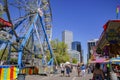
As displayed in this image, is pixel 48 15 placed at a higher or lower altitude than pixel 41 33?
higher

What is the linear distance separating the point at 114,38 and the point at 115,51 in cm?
457

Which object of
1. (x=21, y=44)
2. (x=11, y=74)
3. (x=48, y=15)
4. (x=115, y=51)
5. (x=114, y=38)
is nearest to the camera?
(x=114, y=38)

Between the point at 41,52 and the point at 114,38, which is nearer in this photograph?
the point at 114,38

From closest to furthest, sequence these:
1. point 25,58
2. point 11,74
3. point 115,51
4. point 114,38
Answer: point 114,38 < point 115,51 < point 11,74 < point 25,58

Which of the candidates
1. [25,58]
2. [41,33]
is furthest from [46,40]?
[25,58]

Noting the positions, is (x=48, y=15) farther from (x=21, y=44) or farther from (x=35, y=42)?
(x=21, y=44)

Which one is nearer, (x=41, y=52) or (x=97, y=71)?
(x=97, y=71)

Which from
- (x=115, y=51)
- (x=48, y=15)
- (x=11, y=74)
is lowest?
(x=11, y=74)

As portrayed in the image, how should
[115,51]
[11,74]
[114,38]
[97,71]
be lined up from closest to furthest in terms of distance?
[114,38] < [97,71] < [115,51] < [11,74]

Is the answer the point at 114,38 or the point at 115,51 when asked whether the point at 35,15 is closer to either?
the point at 115,51

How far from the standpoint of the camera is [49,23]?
192 ft

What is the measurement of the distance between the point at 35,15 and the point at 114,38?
34.8 m

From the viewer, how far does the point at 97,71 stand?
17.7 meters

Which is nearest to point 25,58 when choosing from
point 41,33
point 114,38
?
point 41,33
